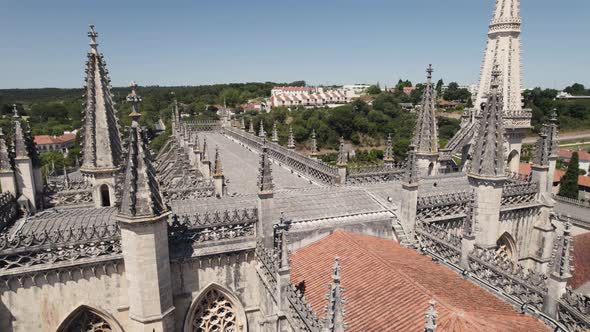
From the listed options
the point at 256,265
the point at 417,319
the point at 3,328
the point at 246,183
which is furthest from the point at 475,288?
the point at 246,183

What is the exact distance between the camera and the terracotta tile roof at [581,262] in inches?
883

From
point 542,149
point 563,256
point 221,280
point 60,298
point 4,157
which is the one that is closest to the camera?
point 563,256

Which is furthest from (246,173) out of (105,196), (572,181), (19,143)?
(572,181)

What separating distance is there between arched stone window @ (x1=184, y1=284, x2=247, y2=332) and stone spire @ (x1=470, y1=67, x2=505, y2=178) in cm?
915

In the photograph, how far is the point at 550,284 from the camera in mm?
8508

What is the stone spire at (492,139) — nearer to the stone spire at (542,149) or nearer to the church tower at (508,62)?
the stone spire at (542,149)

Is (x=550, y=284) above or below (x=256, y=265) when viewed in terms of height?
above

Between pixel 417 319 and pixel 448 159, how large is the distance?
18821 mm

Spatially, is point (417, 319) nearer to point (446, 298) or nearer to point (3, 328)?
point (446, 298)

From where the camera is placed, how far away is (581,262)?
2473cm

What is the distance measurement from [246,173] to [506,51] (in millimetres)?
17204

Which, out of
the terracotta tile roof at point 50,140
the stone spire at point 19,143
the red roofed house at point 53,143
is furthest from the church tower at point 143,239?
the terracotta tile roof at point 50,140

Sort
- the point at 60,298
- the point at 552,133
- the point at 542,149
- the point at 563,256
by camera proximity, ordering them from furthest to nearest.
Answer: the point at 542,149 < the point at 552,133 < the point at 60,298 < the point at 563,256

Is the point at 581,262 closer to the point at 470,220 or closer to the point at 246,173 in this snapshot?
the point at 470,220
